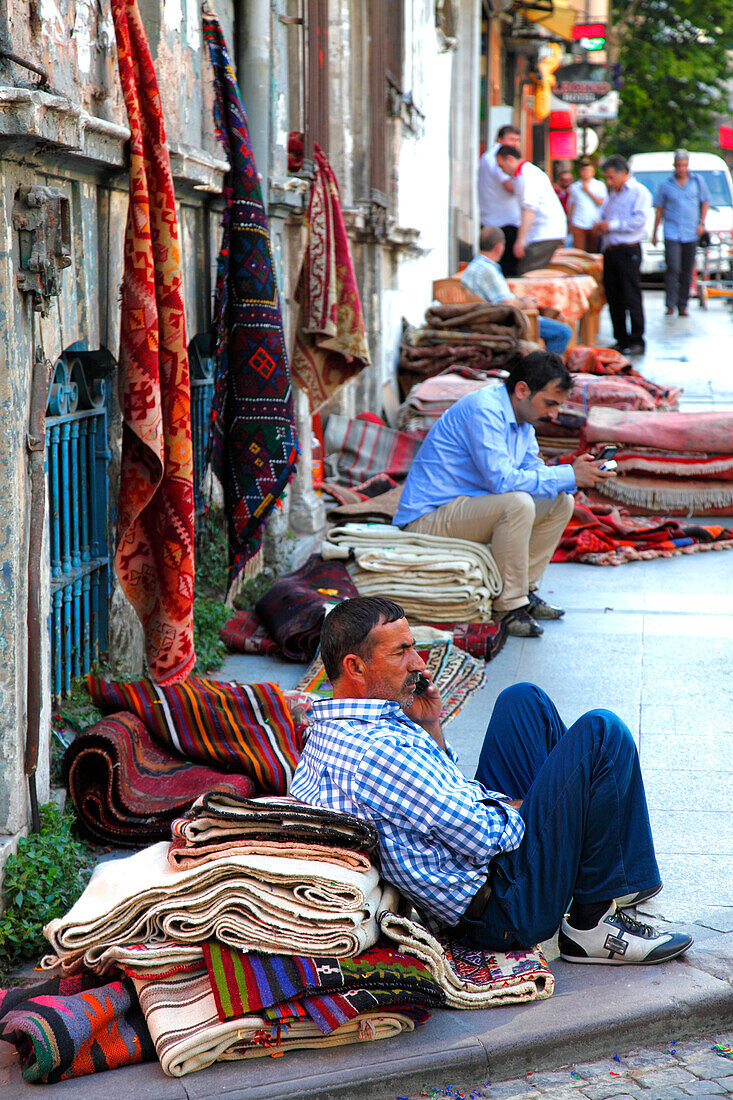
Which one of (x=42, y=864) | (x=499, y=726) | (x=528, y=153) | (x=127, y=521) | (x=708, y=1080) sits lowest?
(x=708, y=1080)

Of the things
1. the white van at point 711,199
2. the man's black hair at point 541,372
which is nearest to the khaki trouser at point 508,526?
the man's black hair at point 541,372

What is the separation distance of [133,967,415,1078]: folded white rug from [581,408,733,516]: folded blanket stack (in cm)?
598

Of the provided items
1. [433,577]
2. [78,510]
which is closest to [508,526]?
[433,577]

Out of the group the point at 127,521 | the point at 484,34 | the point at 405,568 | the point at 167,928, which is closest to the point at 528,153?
the point at 484,34

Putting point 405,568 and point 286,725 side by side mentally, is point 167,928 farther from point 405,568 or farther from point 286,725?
point 405,568

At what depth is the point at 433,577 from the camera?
5.89 meters

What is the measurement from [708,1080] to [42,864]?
168cm

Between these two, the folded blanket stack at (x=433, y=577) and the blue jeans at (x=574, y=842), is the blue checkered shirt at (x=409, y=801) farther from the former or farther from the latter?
the folded blanket stack at (x=433, y=577)

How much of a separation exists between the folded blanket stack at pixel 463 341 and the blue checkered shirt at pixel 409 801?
7.68m

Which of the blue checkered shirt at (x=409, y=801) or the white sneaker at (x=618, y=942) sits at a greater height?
the blue checkered shirt at (x=409, y=801)

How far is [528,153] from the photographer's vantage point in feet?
80.4

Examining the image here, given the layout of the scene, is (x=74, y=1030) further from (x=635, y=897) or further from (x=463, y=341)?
(x=463, y=341)

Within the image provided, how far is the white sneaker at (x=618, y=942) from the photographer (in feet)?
9.77

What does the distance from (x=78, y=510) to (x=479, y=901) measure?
2.05 metres
